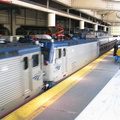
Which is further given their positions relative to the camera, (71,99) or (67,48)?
(67,48)

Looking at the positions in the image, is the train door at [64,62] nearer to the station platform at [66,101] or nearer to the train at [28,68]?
the train at [28,68]

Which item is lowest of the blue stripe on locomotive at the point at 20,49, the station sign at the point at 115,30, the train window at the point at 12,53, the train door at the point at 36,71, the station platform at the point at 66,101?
the station platform at the point at 66,101

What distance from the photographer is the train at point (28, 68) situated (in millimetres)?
5223

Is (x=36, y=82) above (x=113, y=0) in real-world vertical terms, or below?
below

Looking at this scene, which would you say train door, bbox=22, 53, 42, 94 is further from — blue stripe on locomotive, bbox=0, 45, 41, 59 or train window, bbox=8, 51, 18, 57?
train window, bbox=8, 51, 18, 57

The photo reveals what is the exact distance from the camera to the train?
5223 mm

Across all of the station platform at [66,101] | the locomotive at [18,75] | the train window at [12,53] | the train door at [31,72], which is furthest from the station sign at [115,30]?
the train window at [12,53]

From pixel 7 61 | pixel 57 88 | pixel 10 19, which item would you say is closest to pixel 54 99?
pixel 57 88

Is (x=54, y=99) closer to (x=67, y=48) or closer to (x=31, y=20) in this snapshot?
(x=67, y=48)

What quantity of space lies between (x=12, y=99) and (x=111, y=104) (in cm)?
440

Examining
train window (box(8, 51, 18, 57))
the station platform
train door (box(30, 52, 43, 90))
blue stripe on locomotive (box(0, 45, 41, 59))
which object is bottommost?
the station platform

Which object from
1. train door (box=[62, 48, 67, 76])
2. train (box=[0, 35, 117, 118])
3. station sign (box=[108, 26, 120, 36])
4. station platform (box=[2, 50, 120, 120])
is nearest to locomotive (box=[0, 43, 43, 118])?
train (box=[0, 35, 117, 118])

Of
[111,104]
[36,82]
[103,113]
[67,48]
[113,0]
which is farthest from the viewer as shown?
[113,0]

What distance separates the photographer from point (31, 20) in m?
20.3
